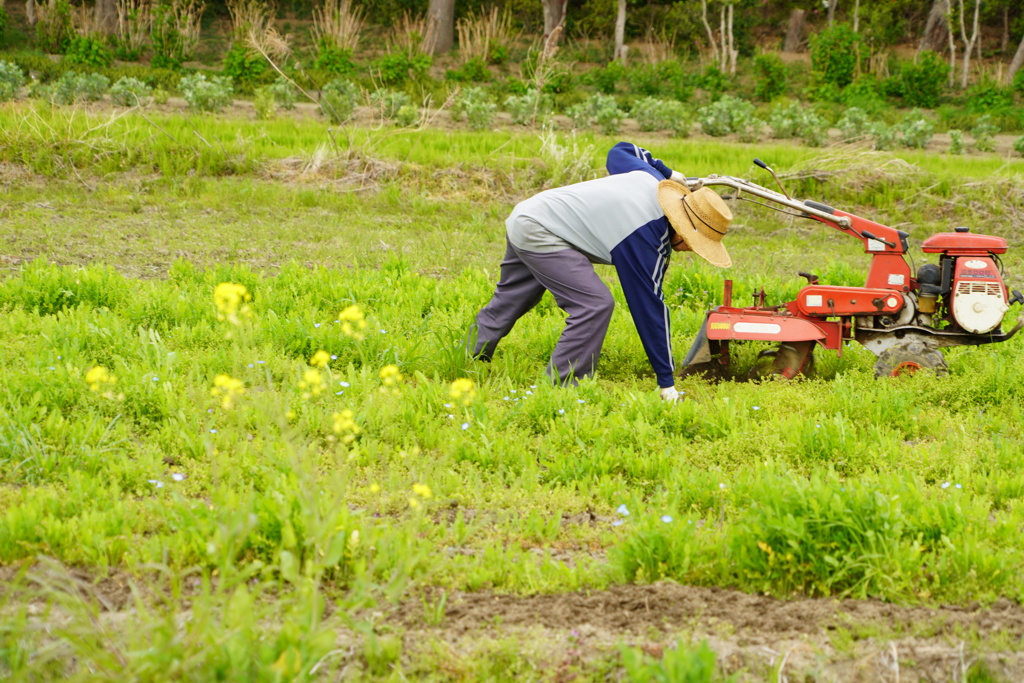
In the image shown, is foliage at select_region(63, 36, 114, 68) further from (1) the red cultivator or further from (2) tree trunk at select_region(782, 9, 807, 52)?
(1) the red cultivator

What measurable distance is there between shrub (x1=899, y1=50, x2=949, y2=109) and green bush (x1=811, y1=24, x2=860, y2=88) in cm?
151

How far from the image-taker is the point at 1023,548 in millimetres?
3258

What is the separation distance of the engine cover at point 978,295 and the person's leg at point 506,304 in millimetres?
2228

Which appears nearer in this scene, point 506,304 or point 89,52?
point 506,304

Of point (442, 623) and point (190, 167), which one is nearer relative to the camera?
point (442, 623)

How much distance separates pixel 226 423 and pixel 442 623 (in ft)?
6.10

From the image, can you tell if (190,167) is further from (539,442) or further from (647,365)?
(539,442)

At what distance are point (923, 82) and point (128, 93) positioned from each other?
642 inches

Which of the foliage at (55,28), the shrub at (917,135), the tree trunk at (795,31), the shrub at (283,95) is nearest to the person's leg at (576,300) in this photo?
the shrub at (917,135)

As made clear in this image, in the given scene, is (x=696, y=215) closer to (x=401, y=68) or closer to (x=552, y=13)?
(x=401, y=68)

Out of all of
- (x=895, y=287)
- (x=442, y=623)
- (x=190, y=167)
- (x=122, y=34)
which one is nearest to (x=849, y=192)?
(x=895, y=287)

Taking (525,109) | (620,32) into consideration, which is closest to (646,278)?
(525,109)

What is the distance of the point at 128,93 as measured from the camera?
14719mm

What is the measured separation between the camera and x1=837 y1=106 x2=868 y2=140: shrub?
15.4 m
